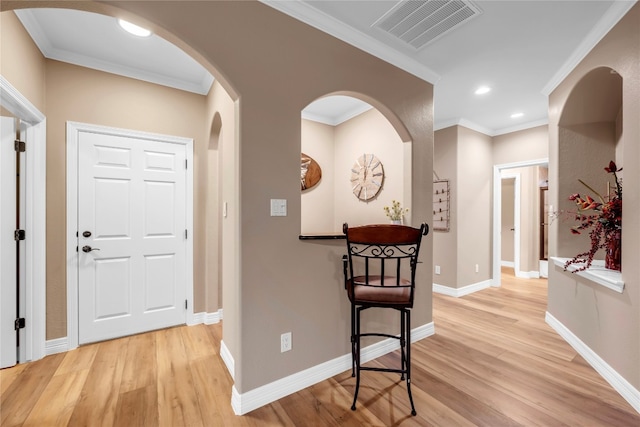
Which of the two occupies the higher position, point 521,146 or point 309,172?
point 521,146

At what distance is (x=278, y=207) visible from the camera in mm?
1792

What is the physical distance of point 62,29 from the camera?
210 centimetres

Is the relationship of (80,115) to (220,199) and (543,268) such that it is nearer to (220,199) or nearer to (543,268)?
(220,199)

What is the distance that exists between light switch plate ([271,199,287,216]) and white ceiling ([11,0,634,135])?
50.9 inches

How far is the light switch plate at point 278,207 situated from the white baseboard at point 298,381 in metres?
1.11

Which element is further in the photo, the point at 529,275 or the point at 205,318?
the point at 529,275

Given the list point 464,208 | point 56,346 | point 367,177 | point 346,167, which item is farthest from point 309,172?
point 56,346

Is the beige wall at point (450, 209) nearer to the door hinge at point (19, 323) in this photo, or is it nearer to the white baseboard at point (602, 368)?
the white baseboard at point (602, 368)

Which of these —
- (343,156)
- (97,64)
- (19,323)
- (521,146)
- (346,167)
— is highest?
(97,64)

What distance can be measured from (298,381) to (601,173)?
3.54 metres

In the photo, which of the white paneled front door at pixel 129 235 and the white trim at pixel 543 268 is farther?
the white trim at pixel 543 268

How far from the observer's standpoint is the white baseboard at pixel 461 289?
4.05 m

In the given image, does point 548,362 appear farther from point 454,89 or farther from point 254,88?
point 254,88

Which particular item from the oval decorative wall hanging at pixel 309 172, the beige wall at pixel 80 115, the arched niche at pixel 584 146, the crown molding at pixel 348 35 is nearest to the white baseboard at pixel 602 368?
the arched niche at pixel 584 146
